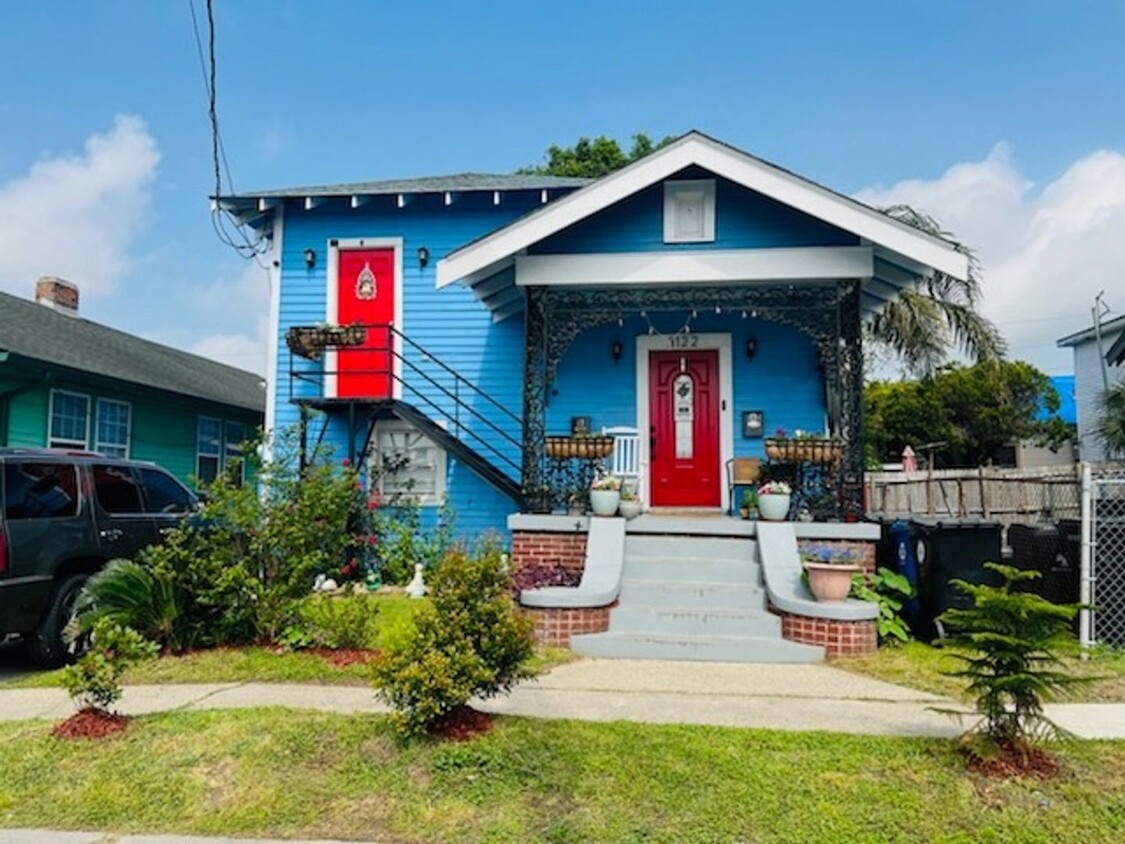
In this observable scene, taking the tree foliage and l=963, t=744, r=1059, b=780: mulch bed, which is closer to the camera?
l=963, t=744, r=1059, b=780: mulch bed

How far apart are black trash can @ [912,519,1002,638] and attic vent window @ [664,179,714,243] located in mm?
4369

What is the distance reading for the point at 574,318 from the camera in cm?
998

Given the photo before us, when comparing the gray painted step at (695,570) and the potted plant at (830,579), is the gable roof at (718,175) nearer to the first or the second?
the potted plant at (830,579)

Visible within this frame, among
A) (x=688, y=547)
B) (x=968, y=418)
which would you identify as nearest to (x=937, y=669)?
(x=688, y=547)

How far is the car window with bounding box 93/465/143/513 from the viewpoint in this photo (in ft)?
23.1

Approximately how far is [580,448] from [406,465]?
3.70 metres

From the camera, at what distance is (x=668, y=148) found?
28.5 ft

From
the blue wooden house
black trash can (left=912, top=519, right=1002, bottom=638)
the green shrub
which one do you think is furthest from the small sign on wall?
the green shrub

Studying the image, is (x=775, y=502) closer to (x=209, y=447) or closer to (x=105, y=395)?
(x=105, y=395)

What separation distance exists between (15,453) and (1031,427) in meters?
29.9

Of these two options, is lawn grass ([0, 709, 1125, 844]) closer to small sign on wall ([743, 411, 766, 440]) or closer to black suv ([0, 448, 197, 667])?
black suv ([0, 448, 197, 667])

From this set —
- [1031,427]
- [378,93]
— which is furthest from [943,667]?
[1031,427]

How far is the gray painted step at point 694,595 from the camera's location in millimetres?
7125

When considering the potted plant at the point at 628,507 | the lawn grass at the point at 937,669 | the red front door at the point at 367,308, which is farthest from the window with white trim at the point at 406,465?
the lawn grass at the point at 937,669
